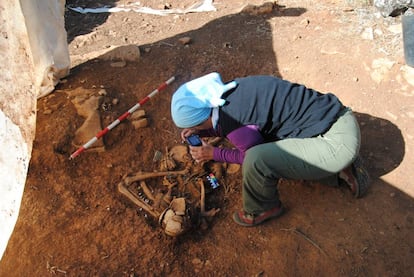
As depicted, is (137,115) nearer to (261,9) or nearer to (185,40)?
(185,40)

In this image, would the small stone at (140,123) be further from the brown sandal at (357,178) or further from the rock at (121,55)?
the brown sandal at (357,178)

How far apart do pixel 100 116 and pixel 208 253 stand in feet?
5.11

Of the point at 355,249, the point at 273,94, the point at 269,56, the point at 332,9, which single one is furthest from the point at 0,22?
the point at 332,9

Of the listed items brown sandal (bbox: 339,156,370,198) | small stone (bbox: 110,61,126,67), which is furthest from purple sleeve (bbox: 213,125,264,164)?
small stone (bbox: 110,61,126,67)

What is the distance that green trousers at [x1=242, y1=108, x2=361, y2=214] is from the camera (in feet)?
8.41

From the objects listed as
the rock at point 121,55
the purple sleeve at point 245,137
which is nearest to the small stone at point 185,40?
the rock at point 121,55

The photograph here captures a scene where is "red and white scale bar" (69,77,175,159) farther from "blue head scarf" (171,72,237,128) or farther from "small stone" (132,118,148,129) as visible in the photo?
"blue head scarf" (171,72,237,128)

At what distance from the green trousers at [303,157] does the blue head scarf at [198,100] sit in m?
0.39

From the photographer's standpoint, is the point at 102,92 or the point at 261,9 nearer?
the point at 102,92

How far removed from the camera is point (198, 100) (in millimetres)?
2551

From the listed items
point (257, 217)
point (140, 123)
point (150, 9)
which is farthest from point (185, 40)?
point (257, 217)

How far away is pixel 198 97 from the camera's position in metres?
2.55

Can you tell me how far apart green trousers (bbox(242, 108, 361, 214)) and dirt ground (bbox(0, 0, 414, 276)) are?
19.0 inches

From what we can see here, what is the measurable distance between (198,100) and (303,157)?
755 mm
